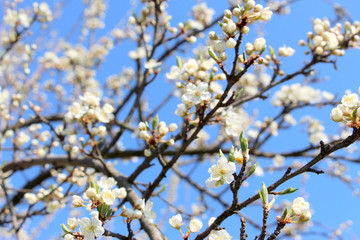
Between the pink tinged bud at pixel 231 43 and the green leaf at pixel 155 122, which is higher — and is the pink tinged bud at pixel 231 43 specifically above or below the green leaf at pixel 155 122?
below

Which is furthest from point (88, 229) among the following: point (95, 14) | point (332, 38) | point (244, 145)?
point (95, 14)

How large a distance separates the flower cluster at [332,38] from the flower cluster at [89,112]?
1.67m

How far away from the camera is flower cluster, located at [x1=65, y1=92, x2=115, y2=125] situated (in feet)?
8.65

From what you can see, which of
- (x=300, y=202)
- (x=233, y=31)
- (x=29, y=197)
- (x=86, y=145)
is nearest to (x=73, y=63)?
(x=29, y=197)

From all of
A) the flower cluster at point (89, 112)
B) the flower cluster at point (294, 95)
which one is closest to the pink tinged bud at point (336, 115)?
the flower cluster at point (89, 112)

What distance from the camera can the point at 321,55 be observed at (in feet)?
9.80

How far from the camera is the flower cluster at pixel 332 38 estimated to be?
9.64 ft

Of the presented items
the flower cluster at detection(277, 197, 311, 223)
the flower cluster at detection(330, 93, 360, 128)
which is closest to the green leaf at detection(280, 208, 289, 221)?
the flower cluster at detection(277, 197, 311, 223)

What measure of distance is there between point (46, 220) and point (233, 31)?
18.9ft

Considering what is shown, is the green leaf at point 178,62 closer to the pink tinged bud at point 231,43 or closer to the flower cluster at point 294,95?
the pink tinged bud at point 231,43

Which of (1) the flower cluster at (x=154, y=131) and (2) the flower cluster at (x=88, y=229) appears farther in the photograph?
(1) the flower cluster at (x=154, y=131)

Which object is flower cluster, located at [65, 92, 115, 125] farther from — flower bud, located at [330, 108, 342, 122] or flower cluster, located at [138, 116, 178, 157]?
flower bud, located at [330, 108, 342, 122]

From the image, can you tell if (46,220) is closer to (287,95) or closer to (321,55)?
(287,95)

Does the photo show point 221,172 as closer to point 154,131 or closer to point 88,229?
point 88,229
